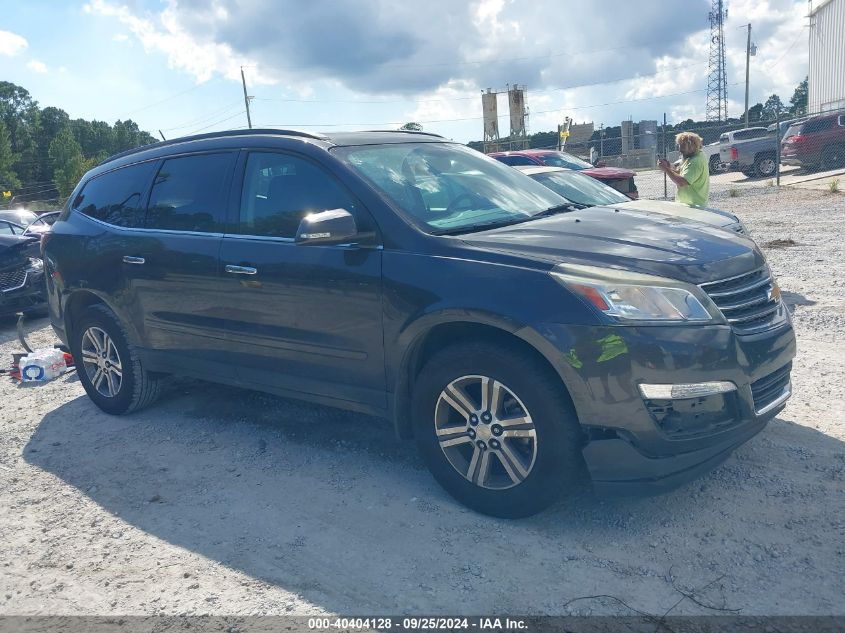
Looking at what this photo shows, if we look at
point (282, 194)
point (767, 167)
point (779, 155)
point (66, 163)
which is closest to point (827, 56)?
point (767, 167)

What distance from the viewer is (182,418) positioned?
18.4 feet

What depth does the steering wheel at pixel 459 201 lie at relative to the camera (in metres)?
4.21

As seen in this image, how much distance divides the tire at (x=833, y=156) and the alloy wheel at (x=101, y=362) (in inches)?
995

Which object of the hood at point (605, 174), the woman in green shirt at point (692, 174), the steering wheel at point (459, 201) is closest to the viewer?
the steering wheel at point (459, 201)

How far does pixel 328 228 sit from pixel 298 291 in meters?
0.57

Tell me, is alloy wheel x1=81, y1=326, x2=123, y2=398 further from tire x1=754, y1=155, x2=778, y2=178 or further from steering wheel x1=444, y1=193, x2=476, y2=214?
tire x1=754, y1=155, x2=778, y2=178

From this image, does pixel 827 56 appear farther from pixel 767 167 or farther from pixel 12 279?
pixel 12 279

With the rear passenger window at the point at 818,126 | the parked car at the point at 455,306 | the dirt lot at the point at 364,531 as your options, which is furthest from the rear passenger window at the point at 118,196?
the rear passenger window at the point at 818,126

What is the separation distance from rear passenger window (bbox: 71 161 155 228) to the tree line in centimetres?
4509

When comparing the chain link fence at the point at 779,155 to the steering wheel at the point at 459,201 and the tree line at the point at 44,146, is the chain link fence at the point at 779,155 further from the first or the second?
the tree line at the point at 44,146

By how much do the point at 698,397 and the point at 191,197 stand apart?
11.2ft

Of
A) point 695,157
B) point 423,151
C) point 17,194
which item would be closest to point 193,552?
point 423,151

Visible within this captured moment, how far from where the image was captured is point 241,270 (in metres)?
4.47

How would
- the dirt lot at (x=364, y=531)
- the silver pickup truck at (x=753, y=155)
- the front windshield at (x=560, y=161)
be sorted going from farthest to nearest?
the silver pickup truck at (x=753, y=155)
the front windshield at (x=560, y=161)
the dirt lot at (x=364, y=531)
